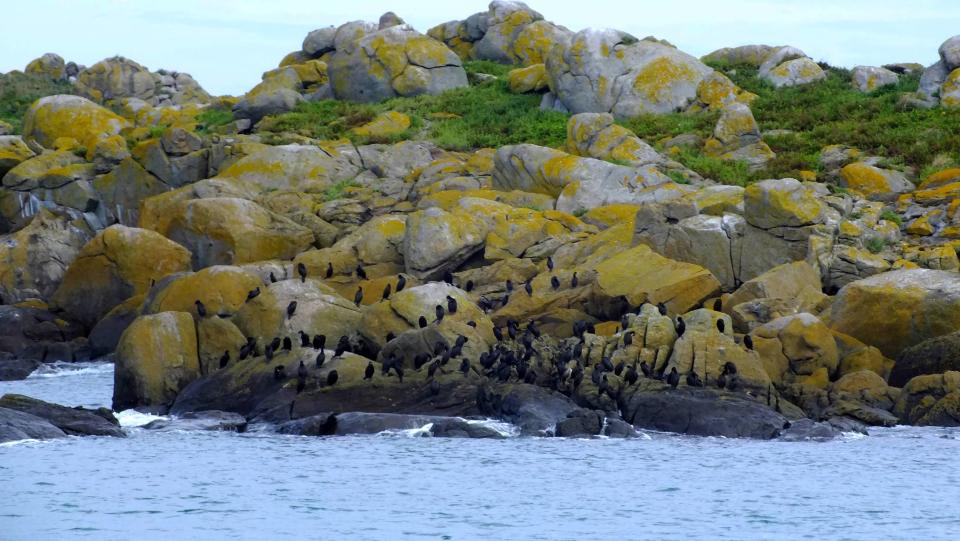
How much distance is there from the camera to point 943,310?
1234 inches

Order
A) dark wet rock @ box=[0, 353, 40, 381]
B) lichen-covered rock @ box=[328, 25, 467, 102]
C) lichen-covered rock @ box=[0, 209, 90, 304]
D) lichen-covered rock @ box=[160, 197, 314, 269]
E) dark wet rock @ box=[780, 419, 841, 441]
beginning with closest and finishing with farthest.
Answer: dark wet rock @ box=[780, 419, 841, 441], dark wet rock @ box=[0, 353, 40, 381], lichen-covered rock @ box=[160, 197, 314, 269], lichen-covered rock @ box=[0, 209, 90, 304], lichen-covered rock @ box=[328, 25, 467, 102]

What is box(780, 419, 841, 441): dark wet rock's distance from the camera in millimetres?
27203

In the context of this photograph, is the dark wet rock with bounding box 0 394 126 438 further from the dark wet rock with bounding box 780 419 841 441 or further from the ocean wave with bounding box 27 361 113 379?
the dark wet rock with bounding box 780 419 841 441

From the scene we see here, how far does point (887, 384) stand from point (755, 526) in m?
10.4

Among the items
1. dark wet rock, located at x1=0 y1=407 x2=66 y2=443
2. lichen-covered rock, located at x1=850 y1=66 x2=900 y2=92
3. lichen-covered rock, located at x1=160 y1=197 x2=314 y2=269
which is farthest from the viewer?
lichen-covered rock, located at x1=850 y1=66 x2=900 y2=92

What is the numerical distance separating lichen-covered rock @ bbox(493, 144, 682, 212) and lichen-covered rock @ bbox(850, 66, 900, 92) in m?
16.8

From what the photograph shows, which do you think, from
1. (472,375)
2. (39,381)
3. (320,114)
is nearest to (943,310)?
(472,375)

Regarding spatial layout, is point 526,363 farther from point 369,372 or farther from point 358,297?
point 358,297

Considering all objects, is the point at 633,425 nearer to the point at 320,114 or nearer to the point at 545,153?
the point at 545,153

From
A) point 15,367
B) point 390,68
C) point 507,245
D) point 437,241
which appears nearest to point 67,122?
point 390,68

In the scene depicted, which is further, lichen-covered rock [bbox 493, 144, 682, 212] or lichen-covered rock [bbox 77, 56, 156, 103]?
lichen-covered rock [bbox 77, 56, 156, 103]

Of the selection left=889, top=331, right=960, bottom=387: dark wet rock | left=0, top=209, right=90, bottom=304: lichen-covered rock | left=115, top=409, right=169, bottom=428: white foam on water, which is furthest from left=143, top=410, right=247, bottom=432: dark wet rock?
left=0, top=209, right=90, bottom=304: lichen-covered rock

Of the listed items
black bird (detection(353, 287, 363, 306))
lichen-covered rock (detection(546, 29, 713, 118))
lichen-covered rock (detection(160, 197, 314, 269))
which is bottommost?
black bird (detection(353, 287, 363, 306))

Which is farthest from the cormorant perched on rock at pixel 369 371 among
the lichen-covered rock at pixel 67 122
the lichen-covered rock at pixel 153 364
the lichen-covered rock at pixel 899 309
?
the lichen-covered rock at pixel 67 122
